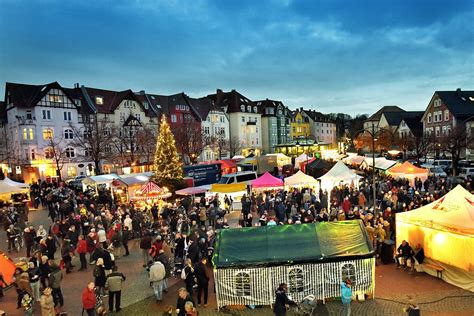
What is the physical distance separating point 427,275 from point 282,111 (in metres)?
70.8

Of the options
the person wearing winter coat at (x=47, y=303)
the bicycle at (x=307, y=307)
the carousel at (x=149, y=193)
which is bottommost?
the bicycle at (x=307, y=307)

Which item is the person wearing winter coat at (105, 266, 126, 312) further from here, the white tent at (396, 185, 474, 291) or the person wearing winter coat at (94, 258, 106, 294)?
the white tent at (396, 185, 474, 291)

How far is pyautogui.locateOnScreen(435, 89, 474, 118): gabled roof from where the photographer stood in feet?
170

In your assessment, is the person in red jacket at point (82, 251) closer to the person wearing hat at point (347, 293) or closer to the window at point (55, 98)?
the person wearing hat at point (347, 293)

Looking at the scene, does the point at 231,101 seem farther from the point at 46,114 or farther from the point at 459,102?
the point at 459,102

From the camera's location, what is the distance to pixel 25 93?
43.8 m

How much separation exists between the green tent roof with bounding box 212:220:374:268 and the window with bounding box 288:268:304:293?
0.35m

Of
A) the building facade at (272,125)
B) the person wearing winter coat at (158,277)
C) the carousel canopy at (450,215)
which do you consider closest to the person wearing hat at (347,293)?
the carousel canopy at (450,215)

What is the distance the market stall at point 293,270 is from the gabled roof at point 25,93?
41.9 m

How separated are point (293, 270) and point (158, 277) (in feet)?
12.5

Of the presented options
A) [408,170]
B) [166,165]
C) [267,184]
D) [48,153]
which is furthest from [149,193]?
[48,153]

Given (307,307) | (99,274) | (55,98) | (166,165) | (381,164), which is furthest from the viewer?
(55,98)

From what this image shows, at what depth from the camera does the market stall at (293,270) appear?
9.41 metres

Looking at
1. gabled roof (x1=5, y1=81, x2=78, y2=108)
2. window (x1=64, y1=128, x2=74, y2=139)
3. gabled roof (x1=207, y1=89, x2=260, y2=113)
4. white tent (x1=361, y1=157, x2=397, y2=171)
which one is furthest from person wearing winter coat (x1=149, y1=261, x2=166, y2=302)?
gabled roof (x1=207, y1=89, x2=260, y2=113)
